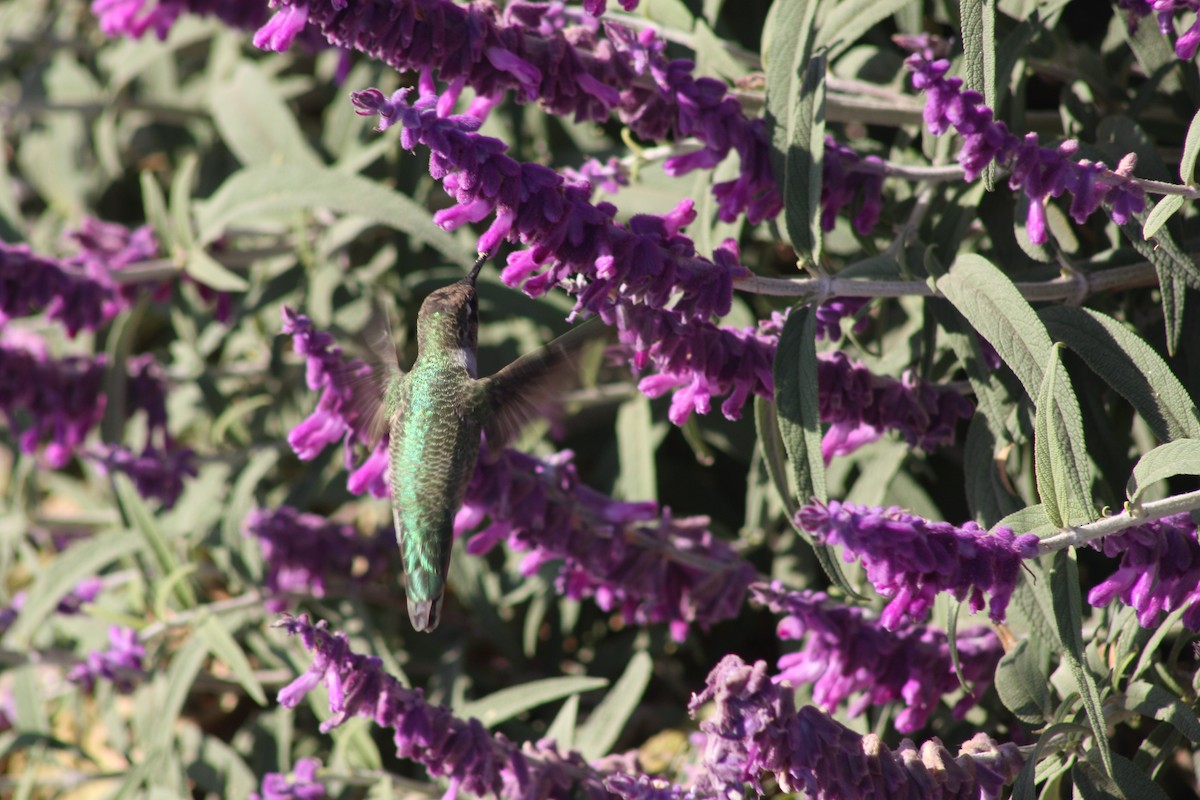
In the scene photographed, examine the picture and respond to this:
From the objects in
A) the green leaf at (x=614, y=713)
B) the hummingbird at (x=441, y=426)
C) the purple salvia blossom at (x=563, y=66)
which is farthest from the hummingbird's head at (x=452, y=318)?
the green leaf at (x=614, y=713)

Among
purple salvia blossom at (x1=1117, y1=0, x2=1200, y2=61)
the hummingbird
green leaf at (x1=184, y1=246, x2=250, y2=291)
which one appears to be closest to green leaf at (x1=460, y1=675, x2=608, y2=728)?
the hummingbird

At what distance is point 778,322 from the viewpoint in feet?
9.55

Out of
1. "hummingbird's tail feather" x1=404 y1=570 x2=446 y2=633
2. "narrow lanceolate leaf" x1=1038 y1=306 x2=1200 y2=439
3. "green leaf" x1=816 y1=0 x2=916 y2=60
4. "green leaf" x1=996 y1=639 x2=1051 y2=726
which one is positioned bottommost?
"hummingbird's tail feather" x1=404 y1=570 x2=446 y2=633

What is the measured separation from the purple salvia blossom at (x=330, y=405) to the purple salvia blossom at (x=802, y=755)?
1287 mm

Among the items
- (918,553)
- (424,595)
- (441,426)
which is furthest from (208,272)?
(918,553)

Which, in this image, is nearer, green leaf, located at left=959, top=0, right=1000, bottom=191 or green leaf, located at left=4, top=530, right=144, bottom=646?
green leaf, located at left=959, top=0, right=1000, bottom=191

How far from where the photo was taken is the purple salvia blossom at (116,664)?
4465 mm

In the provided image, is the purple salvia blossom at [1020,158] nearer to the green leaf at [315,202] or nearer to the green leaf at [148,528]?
the green leaf at [315,202]

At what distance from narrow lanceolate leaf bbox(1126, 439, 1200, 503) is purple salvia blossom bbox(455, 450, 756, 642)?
54.5 inches

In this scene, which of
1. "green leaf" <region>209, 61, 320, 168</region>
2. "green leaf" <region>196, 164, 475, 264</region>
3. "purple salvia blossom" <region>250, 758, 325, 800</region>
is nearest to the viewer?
"purple salvia blossom" <region>250, 758, 325, 800</region>

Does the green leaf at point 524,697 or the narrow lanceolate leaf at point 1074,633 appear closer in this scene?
the narrow lanceolate leaf at point 1074,633

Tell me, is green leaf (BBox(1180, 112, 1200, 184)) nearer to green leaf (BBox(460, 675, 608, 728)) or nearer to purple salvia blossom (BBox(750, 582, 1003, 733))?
purple salvia blossom (BBox(750, 582, 1003, 733))

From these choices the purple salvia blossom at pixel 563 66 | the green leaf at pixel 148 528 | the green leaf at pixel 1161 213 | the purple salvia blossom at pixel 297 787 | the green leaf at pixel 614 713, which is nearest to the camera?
the green leaf at pixel 1161 213

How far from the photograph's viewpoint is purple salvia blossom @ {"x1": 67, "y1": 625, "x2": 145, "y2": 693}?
176 inches
